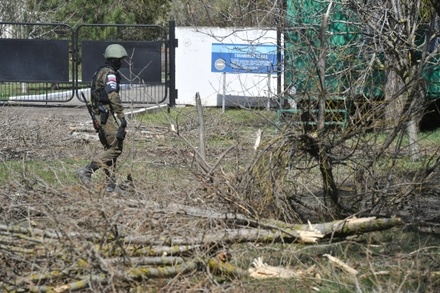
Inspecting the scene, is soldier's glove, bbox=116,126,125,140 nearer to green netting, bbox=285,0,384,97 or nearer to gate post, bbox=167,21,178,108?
green netting, bbox=285,0,384,97

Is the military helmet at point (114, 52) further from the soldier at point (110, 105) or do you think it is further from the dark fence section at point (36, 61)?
the dark fence section at point (36, 61)

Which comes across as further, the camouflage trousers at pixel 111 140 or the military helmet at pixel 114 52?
the camouflage trousers at pixel 111 140

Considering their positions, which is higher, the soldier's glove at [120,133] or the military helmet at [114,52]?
the military helmet at [114,52]

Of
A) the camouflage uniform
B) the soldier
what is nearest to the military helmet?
the soldier

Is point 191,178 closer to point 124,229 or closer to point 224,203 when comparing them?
point 224,203

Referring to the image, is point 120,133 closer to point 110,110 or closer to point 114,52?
point 110,110

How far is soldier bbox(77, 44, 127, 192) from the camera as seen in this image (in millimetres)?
9812

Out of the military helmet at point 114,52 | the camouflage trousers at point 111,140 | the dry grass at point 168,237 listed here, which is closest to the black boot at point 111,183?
the dry grass at point 168,237

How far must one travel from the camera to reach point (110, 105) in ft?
32.5

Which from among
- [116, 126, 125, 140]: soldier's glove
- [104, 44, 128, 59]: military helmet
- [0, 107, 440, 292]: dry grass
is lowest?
[0, 107, 440, 292]: dry grass

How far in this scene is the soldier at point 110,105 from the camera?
981cm

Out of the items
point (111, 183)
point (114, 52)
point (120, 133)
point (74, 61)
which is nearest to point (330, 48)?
point (114, 52)

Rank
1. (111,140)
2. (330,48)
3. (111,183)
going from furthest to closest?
1. (330,48)
2. (111,140)
3. (111,183)

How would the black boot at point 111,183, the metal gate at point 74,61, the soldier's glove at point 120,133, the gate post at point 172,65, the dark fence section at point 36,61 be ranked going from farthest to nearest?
the gate post at point 172,65
the dark fence section at point 36,61
the metal gate at point 74,61
the soldier's glove at point 120,133
the black boot at point 111,183
